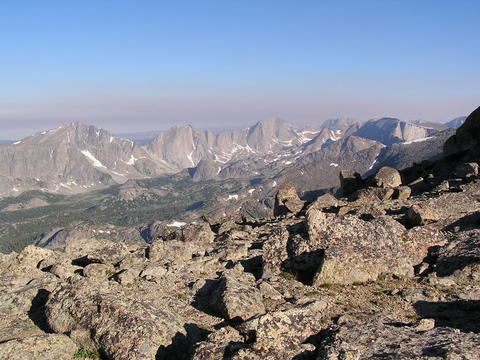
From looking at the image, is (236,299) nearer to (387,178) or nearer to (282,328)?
(282,328)

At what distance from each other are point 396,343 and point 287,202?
46328mm

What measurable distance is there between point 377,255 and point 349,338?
9.83 metres

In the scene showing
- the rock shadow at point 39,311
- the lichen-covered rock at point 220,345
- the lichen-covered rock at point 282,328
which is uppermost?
the lichen-covered rock at point 282,328

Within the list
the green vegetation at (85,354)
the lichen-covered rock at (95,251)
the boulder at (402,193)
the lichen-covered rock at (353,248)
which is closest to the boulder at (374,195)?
the boulder at (402,193)

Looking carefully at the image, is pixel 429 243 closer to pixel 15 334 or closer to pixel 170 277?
pixel 170 277

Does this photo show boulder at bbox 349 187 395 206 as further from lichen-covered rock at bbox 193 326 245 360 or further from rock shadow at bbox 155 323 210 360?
lichen-covered rock at bbox 193 326 245 360

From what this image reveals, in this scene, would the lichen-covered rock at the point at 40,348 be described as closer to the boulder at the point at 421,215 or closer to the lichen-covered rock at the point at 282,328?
the lichen-covered rock at the point at 282,328

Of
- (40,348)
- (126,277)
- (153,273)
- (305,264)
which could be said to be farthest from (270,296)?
(40,348)

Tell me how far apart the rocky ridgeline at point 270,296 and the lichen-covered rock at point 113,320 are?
48mm

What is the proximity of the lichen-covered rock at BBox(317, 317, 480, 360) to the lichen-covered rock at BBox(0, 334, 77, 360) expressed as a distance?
993cm

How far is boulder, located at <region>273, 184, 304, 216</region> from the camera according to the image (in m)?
58.2

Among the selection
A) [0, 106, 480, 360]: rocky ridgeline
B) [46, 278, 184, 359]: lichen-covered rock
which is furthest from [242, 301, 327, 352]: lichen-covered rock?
[46, 278, 184, 359]: lichen-covered rock

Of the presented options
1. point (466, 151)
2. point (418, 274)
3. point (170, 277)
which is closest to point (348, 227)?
point (418, 274)

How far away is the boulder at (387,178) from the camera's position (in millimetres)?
60344
